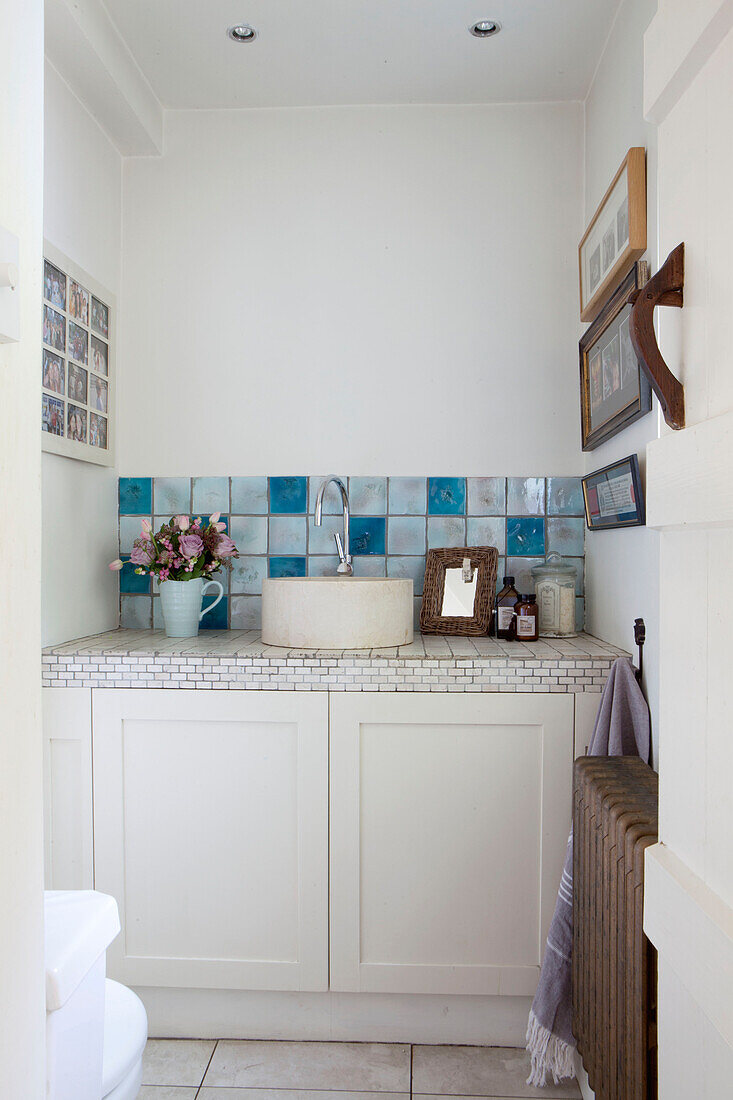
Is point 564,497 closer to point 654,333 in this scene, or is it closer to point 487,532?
point 487,532

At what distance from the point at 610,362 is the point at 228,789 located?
132 cm

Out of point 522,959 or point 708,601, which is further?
point 522,959

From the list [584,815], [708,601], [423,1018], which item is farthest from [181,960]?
[708,601]

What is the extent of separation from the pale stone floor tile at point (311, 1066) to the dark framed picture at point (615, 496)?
1.30 metres

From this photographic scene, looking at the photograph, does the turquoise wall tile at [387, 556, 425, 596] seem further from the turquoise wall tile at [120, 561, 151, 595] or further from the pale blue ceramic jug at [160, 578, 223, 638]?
the turquoise wall tile at [120, 561, 151, 595]

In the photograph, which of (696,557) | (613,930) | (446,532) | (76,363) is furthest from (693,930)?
(76,363)

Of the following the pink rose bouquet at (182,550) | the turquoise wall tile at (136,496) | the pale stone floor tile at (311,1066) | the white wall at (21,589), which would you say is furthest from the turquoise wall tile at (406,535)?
the white wall at (21,589)

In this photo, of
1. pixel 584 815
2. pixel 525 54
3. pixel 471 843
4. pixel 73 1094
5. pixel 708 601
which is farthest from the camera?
pixel 525 54

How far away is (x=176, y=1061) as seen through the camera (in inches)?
72.1

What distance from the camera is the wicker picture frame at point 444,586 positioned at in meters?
2.23

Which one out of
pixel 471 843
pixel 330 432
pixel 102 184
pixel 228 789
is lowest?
pixel 471 843

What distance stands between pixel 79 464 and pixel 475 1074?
5.67ft

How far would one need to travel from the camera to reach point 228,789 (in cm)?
186

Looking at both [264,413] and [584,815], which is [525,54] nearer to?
[264,413]
